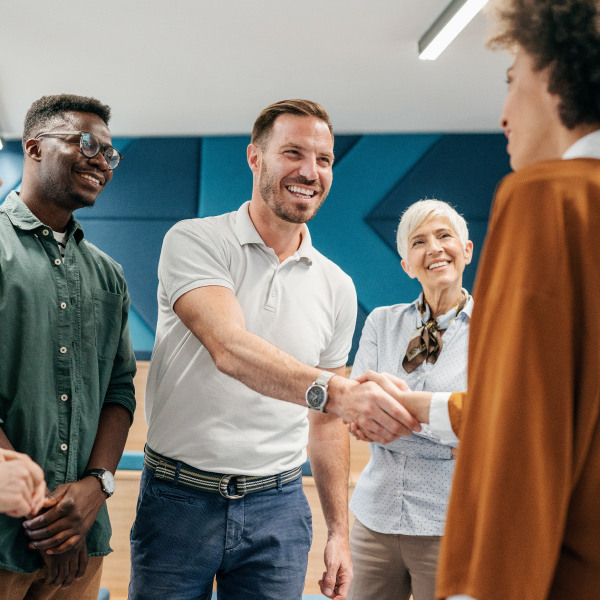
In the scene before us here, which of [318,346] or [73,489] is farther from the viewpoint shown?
[318,346]

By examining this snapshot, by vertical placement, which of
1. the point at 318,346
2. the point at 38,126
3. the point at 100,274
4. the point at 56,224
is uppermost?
the point at 38,126

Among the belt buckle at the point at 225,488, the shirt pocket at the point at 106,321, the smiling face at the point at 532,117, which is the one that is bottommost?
the belt buckle at the point at 225,488

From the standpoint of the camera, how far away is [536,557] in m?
0.62

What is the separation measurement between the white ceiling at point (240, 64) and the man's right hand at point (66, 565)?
2681 millimetres

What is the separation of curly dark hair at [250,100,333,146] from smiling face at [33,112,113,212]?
0.45 metres

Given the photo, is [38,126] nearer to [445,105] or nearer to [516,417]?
[516,417]

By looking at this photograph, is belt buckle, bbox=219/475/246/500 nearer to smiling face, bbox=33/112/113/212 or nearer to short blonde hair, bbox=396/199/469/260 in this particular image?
smiling face, bbox=33/112/113/212

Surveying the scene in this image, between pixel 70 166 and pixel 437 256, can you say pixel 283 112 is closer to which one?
pixel 70 166

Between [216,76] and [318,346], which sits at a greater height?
[216,76]

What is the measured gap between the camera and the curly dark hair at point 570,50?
2.34 ft

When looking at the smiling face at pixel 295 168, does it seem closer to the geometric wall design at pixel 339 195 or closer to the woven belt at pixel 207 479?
the woven belt at pixel 207 479

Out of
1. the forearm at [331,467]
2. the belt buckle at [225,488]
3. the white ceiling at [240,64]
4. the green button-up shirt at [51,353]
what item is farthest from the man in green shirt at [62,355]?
the white ceiling at [240,64]

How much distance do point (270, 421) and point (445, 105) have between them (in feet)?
10.1

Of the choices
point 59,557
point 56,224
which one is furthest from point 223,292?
point 59,557
